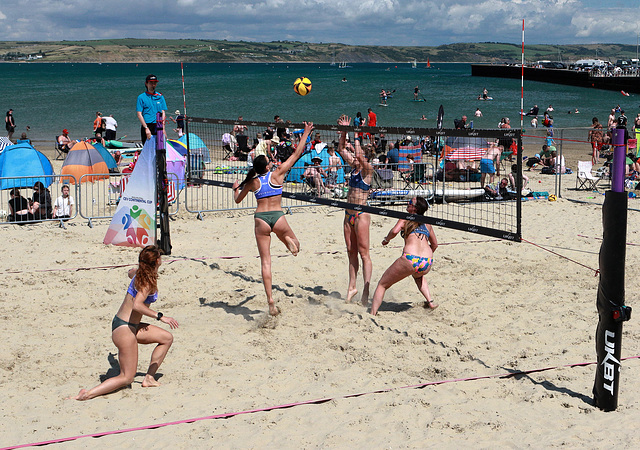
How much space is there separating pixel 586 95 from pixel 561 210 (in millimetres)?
48370

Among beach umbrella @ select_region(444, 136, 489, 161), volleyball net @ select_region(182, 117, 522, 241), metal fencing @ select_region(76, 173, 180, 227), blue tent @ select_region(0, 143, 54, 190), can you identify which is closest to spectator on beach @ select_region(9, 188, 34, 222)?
metal fencing @ select_region(76, 173, 180, 227)

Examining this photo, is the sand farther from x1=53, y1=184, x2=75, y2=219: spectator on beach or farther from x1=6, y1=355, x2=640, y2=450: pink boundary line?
x1=53, y1=184, x2=75, y2=219: spectator on beach

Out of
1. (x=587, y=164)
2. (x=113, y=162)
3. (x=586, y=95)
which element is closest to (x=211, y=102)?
(x=586, y=95)

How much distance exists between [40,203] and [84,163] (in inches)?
157

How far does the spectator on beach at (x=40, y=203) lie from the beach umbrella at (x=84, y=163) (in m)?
3.67

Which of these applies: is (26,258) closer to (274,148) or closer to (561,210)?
(274,148)

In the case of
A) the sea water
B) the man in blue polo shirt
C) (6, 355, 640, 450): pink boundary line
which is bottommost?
(6, 355, 640, 450): pink boundary line

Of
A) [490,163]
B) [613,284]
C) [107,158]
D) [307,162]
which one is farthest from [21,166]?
[613,284]

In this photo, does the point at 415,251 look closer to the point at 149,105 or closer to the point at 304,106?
the point at 149,105

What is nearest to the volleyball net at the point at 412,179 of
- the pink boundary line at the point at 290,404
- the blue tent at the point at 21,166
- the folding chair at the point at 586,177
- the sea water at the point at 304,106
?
the folding chair at the point at 586,177

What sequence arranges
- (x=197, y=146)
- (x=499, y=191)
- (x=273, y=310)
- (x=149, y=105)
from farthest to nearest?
(x=197, y=146)
(x=499, y=191)
(x=149, y=105)
(x=273, y=310)

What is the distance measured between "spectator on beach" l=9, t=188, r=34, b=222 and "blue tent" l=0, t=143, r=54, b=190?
2567 mm

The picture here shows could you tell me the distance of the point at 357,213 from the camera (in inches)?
273

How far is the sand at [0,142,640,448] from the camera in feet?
14.7
